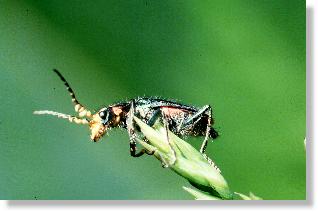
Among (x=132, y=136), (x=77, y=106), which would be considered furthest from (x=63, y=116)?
(x=132, y=136)

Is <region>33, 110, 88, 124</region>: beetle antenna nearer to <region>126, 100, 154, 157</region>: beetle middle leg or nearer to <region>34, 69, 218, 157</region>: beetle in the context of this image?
<region>34, 69, 218, 157</region>: beetle

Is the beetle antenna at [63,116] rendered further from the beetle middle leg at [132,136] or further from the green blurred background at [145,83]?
the beetle middle leg at [132,136]

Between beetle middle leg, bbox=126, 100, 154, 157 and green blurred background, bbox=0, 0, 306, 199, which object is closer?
beetle middle leg, bbox=126, 100, 154, 157

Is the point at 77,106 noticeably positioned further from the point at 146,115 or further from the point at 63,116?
the point at 146,115

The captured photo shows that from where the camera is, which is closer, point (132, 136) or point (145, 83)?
point (132, 136)

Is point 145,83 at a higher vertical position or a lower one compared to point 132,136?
higher

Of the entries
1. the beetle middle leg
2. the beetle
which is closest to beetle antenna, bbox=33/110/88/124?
the beetle

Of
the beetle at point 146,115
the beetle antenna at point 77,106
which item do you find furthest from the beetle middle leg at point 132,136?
the beetle antenna at point 77,106
